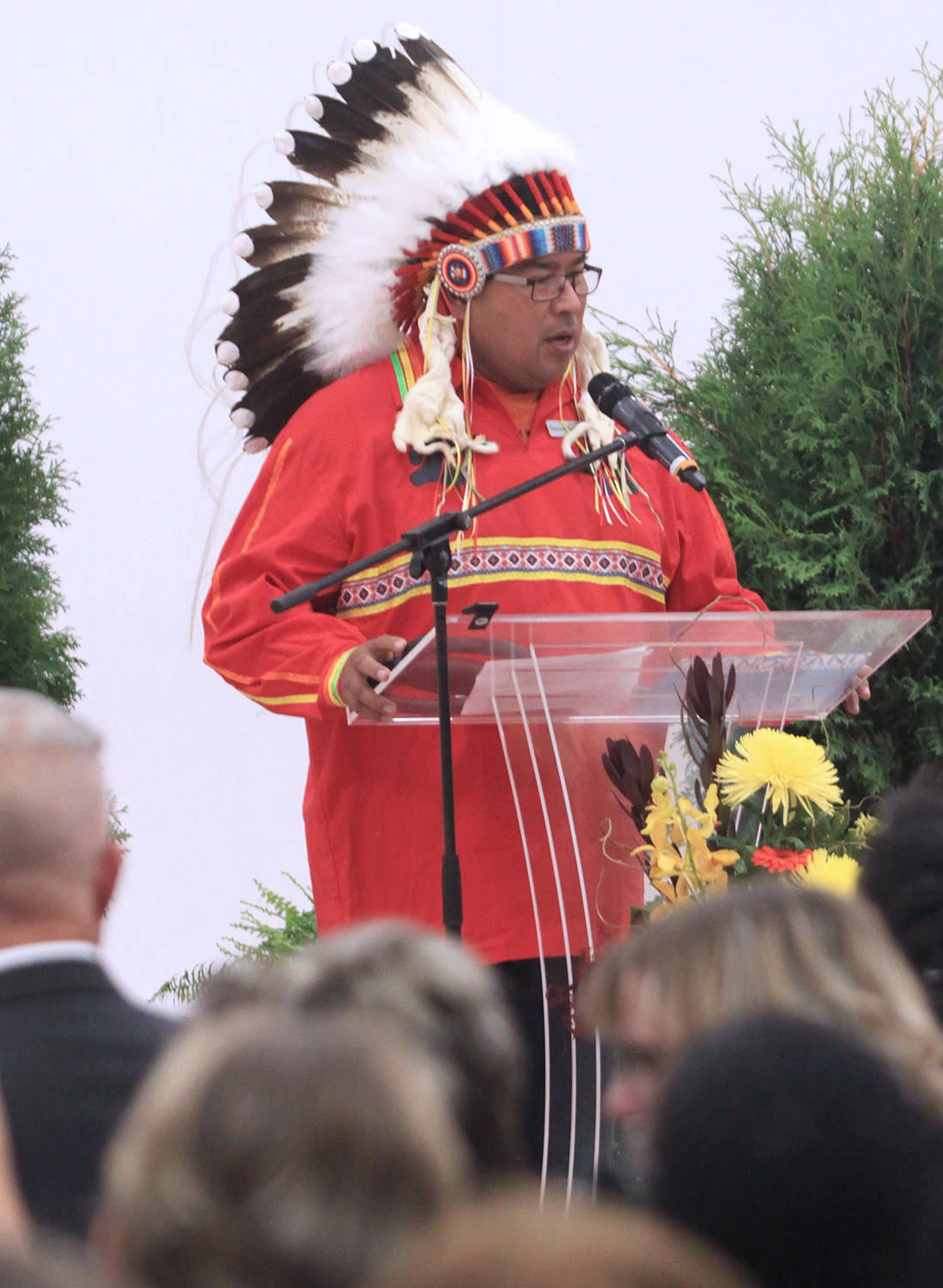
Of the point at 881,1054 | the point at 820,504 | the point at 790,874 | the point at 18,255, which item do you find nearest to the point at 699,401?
the point at 820,504

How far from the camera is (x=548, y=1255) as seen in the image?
736 mm

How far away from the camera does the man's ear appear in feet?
5.88

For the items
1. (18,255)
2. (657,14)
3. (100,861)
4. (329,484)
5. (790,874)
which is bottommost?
(790,874)

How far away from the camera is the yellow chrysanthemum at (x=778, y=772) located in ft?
8.32

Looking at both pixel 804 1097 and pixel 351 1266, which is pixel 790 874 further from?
pixel 351 1266

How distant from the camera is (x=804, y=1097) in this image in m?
1.00

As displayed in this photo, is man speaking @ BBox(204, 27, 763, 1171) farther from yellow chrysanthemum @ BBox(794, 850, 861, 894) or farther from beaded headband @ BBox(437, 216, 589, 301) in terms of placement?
yellow chrysanthemum @ BBox(794, 850, 861, 894)

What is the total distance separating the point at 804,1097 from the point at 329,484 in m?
2.45

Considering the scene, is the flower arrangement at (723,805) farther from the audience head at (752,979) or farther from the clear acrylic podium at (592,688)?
the audience head at (752,979)

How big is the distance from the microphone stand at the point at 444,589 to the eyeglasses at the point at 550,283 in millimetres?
A: 648

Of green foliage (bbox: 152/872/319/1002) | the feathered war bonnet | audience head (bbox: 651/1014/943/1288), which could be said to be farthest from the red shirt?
green foliage (bbox: 152/872/319/1002)

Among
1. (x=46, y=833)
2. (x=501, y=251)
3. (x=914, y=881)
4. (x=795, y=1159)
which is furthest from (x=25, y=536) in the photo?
(x=795, y=1159)

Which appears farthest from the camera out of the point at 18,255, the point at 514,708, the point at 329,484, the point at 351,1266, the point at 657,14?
the point at 657,14

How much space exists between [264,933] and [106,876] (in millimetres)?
4052
